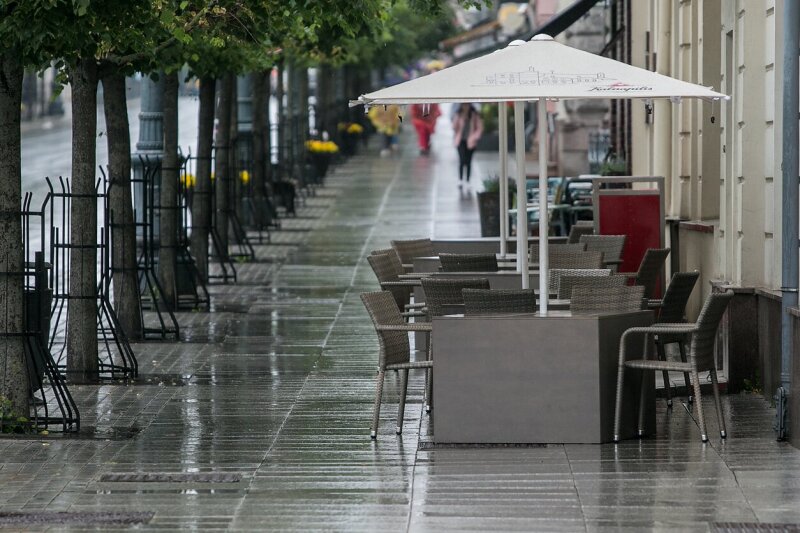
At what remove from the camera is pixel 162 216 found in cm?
1750

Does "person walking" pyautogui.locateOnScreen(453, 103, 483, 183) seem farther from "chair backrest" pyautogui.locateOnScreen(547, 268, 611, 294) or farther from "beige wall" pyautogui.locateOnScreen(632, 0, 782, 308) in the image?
"chair backrest" pyautogui.locateOnScreen(547, 268, 611, 294)

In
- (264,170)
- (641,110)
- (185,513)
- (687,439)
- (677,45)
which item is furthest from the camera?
(264,170)

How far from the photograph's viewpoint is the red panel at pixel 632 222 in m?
16.4

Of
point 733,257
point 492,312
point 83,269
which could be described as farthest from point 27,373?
point 733,257

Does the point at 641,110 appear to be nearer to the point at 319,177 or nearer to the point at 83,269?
the point at 83,269

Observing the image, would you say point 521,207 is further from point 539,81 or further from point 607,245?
point 607,245

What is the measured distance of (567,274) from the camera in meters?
12.3

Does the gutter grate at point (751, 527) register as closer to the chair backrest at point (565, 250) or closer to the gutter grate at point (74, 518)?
the gutter grate at point (74, 518)

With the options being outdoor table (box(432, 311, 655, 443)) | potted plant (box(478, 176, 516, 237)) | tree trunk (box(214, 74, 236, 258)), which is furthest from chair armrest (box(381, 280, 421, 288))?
potted plant (box(478, 176, 516, 237))

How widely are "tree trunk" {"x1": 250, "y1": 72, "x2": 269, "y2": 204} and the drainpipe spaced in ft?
56.9

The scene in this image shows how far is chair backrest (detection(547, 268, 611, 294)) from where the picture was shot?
12.1 metres

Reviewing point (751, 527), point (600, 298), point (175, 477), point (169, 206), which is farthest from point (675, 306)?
point (169, 206)

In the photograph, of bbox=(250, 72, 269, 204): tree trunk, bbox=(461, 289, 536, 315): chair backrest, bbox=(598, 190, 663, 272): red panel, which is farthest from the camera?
bbox=(250, 72, 269, 204): tree trunk

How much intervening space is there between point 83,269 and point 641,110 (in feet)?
31.7
